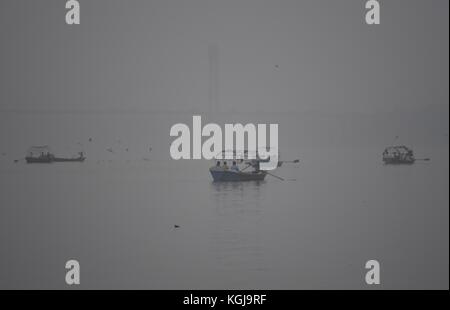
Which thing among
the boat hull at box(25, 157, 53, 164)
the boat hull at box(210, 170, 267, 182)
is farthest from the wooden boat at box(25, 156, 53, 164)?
the boat hull at box(210, 170, 267, 182)

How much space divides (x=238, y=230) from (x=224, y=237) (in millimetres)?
2285

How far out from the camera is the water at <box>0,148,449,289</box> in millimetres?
20938

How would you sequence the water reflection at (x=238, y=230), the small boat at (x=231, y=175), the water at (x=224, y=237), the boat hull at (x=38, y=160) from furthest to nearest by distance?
1. the boat hull at (x=38, y=160)
2. the small boat at (x=231, y=175)
3. the water reflection at (x=238, y=230)
4. the water at (x=224, y=237)

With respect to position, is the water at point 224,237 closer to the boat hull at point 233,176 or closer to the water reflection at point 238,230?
the water reflection at point 238,230

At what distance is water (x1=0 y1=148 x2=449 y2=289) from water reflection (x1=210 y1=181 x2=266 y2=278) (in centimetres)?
7

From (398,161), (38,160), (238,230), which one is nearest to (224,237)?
(238,230)

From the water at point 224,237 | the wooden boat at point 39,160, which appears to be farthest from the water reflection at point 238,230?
the wooden boat at point 39,160

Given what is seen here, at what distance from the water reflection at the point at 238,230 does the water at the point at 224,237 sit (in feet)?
0.23

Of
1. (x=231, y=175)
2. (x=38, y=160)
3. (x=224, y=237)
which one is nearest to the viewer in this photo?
(x=224, y=237)

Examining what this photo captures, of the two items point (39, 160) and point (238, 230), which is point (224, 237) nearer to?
point (238, 230)

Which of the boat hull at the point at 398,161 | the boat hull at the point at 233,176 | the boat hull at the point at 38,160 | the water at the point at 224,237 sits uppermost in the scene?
the boat hull at the point at 38,160

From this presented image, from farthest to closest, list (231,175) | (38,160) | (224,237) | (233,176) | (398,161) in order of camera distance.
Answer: (38,160) → (398,161) → (233,176) → (231,175) → (224,237)

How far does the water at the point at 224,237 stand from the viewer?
2094 cm

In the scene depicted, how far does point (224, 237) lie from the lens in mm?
29094
